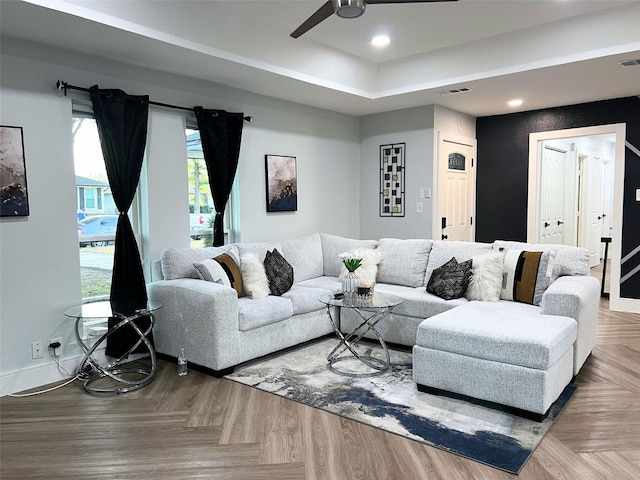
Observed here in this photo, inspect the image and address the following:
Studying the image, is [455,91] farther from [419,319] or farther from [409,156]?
[419,319]

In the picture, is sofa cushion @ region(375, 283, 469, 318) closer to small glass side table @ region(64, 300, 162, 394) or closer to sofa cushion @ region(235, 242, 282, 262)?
sofa cushion @ region(235, 242, 282, 262)

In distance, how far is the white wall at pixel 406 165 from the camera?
229 inches

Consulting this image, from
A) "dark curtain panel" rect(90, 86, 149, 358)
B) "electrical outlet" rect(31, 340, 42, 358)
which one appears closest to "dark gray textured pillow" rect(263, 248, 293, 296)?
"dark curtain panel" rect(90, 86, 149, 358)

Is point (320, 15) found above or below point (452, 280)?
above

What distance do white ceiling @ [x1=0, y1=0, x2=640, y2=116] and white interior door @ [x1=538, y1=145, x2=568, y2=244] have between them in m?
1.39

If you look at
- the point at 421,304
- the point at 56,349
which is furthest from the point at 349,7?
the point at 56,349

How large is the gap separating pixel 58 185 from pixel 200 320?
144 centimetres

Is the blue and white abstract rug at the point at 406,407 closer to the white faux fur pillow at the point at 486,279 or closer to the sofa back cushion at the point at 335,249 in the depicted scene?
the white faux fur pillow at the point at 486,279

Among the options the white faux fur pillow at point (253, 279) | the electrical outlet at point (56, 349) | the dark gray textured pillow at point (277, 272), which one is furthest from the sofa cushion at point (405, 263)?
the electrical outlet at point (56, 349)

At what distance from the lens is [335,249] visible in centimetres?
514

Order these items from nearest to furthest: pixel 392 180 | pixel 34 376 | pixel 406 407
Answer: pixel 406 407 → pixel 34 376 → pixel 392 180

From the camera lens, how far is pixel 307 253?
5.00 metres

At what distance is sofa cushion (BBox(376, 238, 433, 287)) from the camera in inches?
178

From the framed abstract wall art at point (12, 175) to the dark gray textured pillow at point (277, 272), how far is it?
189 cm
